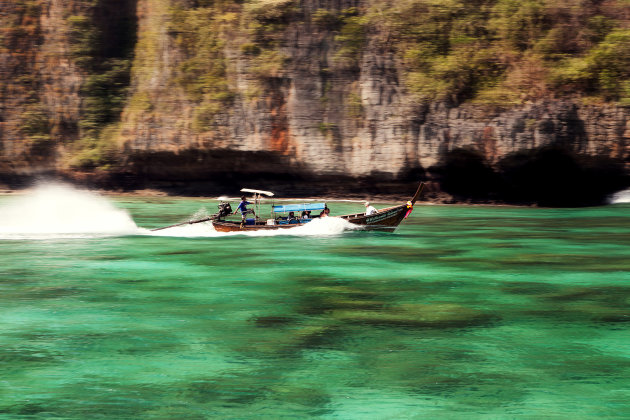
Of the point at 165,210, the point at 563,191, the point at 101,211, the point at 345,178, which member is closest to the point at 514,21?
the point at 563,191

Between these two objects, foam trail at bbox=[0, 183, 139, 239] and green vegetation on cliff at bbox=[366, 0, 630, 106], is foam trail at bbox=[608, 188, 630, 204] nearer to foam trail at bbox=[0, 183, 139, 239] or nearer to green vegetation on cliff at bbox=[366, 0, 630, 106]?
green vegetation on cliff at bbox=[366, 0, 630, 106]

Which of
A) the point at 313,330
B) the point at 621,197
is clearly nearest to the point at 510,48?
the point at 621,197

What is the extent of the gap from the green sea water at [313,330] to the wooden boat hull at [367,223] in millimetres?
2859

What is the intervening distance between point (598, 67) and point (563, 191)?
6.77 m

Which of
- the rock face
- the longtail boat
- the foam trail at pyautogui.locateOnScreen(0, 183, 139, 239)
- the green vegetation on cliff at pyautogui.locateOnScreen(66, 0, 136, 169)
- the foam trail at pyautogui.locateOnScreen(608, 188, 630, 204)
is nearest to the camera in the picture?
the foam trail at pyautogui.locateOnScreen(0, 183, 139, 239)

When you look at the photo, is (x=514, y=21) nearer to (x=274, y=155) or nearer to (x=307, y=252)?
(x=274, y=155)

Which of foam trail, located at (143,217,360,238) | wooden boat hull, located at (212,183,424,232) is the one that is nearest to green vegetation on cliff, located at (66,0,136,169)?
foam trail, located at (143,217,360,238)

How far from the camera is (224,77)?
157 ft

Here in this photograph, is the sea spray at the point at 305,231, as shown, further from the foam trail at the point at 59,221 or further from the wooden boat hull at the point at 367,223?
the foam trail at the point at 59,221

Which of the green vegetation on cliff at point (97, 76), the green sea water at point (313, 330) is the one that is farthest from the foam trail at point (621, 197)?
the green vegetation on cliff at point (97, 76)

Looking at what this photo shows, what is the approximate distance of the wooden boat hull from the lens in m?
27.3

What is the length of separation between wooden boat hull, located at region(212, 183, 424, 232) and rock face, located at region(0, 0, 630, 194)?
15437mm

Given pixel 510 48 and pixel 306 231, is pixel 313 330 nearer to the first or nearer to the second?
pixel 306 231

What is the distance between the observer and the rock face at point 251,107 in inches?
1645
